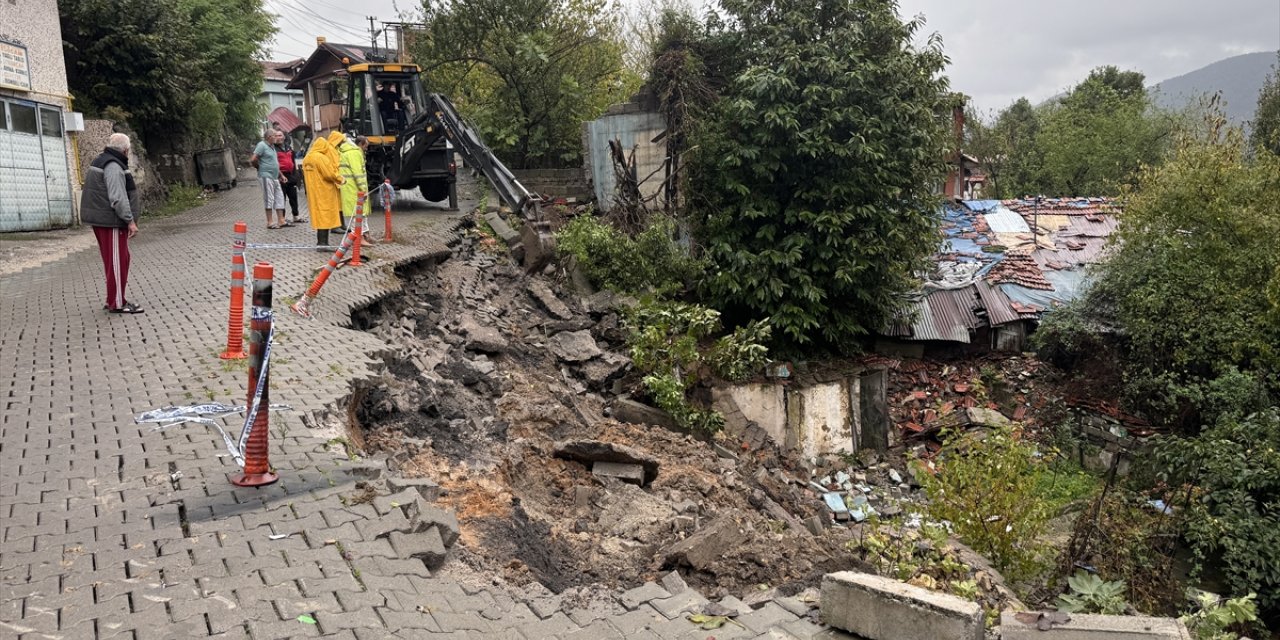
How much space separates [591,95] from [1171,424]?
1383 cm

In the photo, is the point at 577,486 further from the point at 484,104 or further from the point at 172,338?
the point at 484,104

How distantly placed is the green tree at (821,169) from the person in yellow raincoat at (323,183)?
5.73 metres

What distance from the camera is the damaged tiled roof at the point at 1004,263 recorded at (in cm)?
1522

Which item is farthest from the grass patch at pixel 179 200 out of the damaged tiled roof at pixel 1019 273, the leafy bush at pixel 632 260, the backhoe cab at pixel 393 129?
the damaged tiled roof at pixel 1019 273

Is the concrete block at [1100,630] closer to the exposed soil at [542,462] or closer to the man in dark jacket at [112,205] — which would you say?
the exposed soil at [542,462]

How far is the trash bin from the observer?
24.2 meters

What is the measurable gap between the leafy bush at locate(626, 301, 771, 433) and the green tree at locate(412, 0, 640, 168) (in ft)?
26.3

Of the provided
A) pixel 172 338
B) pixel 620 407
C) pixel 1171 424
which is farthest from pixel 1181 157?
pixel 172 338

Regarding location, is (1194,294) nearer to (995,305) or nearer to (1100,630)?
(995,305)

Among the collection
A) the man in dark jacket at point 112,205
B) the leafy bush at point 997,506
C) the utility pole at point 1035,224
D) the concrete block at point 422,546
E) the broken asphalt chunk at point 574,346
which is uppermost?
the man in dark jacket at point 112,205

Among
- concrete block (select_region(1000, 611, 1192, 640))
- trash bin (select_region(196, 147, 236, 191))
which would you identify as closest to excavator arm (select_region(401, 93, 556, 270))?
concrete block (select_region(1000, 611, 1192, 640))

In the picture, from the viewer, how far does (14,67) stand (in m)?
14.7

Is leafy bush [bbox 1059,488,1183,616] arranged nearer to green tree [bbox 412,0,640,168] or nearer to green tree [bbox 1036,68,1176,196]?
green tree [bbox 412,0,640,168]

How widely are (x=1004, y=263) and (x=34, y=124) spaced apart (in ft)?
59.7
